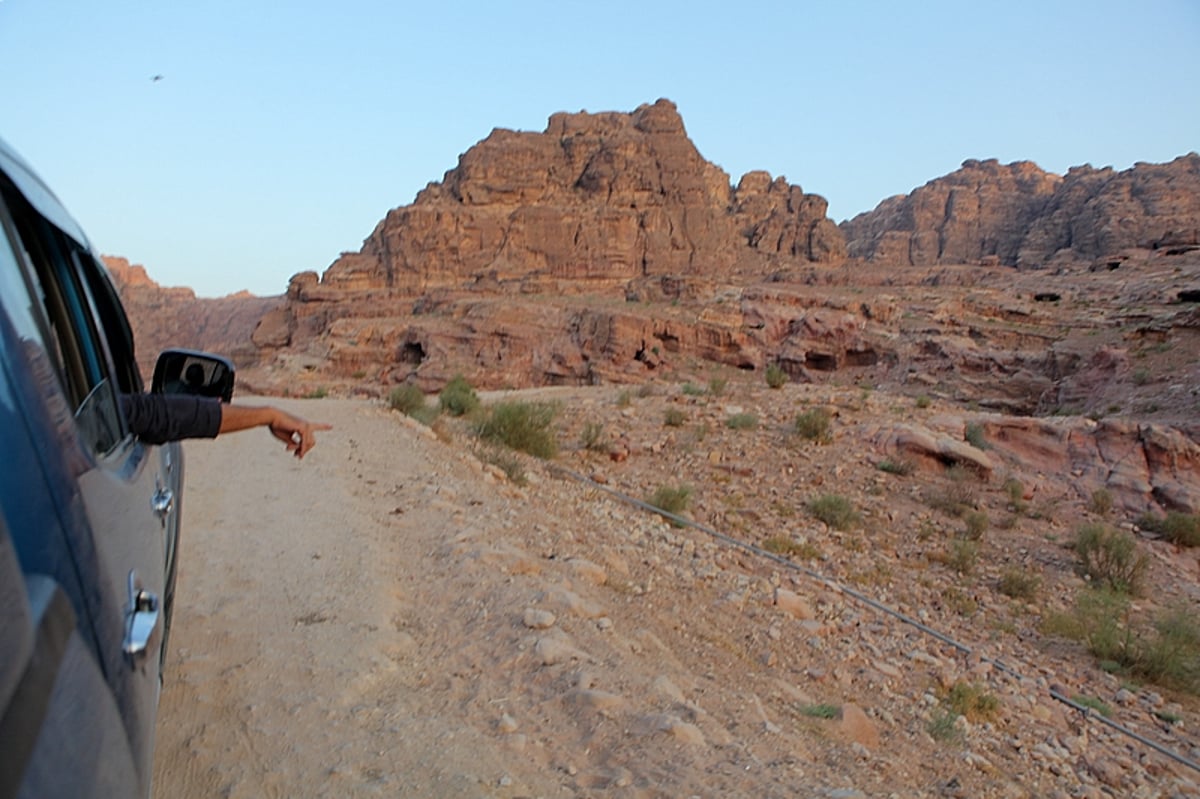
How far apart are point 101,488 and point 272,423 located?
1.16 metres

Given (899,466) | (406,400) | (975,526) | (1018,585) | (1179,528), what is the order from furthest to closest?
(406,400) → (899,466) → (1179,528) → (975,526) → (1018,585)

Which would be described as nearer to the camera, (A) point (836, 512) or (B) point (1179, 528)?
(A) point (836, 512)

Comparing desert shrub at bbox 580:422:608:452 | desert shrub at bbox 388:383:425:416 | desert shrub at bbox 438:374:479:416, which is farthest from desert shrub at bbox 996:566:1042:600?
desert shrub at bbox 388:383:425:416

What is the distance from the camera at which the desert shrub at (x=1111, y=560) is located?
804 cm

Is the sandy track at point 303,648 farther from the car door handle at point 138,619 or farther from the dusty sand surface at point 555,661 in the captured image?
the car door handle at point 138,619

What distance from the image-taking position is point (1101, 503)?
9.92 metres

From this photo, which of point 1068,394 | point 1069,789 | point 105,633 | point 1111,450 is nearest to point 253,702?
point 105,633

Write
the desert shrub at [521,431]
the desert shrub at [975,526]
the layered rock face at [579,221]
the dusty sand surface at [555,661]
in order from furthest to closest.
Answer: the layered rock face at [579,221] < the desert shrub at [521,431] < the desert shrub at [975,526] < the dusty sand surface at [555,661]

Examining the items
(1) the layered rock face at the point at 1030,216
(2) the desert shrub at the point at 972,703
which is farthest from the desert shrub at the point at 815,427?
(1) the layered rock face at the point at 1030,216

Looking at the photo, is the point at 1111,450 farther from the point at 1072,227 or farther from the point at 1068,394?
the point at 1072,227

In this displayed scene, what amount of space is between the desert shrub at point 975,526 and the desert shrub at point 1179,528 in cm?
215

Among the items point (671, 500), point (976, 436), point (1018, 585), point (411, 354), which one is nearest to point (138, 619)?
point (671, 500)

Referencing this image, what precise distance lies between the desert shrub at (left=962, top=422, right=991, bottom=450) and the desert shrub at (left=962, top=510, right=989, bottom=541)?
2.66 meters

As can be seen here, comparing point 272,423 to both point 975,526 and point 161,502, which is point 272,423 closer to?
point 161,502
